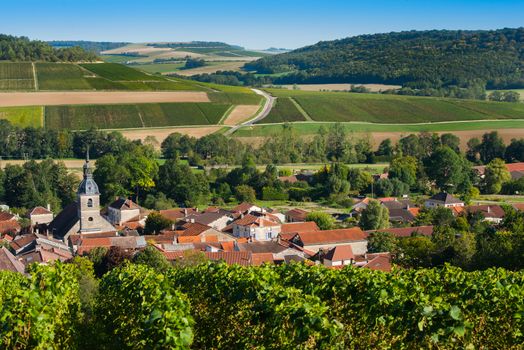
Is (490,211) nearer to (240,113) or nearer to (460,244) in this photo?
(460,244)

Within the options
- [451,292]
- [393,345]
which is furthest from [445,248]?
[393,345]

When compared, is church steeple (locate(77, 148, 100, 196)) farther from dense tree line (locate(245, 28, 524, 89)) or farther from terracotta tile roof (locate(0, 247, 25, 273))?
dense tree line (locate(245, 28, 524, 89))

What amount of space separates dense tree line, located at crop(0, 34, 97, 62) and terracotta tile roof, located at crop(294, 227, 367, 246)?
92309mm

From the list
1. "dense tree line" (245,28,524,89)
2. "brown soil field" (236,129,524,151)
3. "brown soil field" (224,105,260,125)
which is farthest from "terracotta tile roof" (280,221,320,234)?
"dense tree line" (245,28,524,89)

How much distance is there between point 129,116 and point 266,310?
8729 cm

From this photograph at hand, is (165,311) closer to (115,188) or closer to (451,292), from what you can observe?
(451,292)

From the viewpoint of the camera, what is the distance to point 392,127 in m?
105

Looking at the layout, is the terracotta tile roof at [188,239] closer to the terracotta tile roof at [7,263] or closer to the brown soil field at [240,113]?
the terracotta tile roof at [7,263]

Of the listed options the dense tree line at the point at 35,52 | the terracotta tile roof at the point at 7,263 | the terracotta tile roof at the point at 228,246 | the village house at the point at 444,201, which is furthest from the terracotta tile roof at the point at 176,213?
the dense tree line at the point at 35,52

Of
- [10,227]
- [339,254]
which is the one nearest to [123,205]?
[10,227]

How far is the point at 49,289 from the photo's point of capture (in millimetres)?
17094

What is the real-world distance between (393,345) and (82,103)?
93.3 meters

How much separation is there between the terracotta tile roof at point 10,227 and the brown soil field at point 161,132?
35.6 metres

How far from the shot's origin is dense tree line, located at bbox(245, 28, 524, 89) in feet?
486
